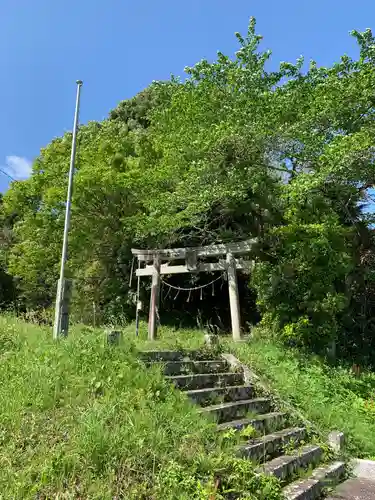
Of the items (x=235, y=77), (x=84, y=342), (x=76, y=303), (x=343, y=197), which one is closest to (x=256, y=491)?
(x=84, y=342)

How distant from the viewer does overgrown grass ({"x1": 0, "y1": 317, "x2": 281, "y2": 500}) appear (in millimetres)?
3502

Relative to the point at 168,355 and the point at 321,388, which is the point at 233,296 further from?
the point at 168,355

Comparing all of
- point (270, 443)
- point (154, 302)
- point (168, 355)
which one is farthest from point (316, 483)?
point (154, 302)

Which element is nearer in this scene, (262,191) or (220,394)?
(220,394)

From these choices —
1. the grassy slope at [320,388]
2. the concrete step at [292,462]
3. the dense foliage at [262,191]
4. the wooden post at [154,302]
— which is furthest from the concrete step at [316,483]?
the wooden post at [154,302]

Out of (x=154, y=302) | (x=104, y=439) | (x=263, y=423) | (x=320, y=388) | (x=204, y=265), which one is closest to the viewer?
(x=104, y=439)

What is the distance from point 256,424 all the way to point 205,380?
→ 4.04 ft

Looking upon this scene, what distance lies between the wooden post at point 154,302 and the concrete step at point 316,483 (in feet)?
22.4

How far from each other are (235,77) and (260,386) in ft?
28.9

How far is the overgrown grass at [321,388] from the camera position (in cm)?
700

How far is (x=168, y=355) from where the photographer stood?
728cm

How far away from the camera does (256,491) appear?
13.2 ft

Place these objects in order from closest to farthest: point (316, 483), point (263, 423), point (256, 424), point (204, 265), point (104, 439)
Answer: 1. point (104, 439)
2. point (316, 483)
3. point (256, 424)
4. point (263, 423)
5. point (204, 265)

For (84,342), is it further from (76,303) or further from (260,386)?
(76,303)
